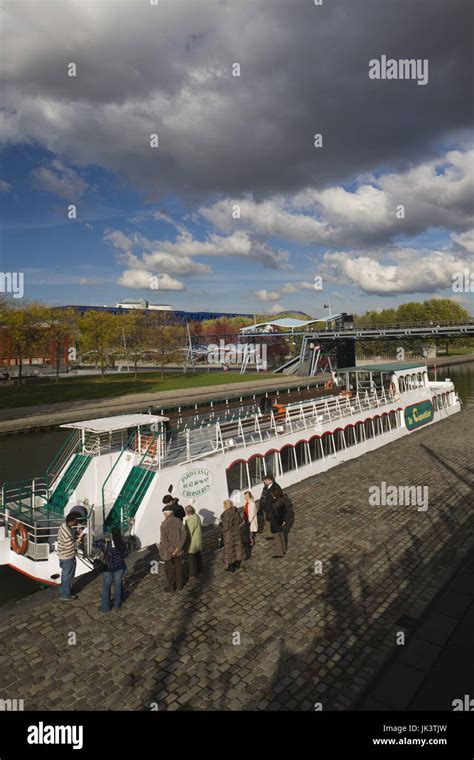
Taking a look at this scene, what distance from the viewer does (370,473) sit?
20.5 m

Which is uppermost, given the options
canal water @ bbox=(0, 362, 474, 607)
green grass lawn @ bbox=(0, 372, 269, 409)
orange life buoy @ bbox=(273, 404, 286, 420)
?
orange life buoy @ bbox=(273, 404, 286, 420)

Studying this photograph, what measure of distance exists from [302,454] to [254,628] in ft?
36.4

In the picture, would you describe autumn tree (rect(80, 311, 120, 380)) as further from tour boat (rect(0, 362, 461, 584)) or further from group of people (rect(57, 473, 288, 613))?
group of people (rect(57, 473, 288, 613))

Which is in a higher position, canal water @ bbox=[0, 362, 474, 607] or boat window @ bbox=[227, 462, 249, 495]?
boat window @ bbox=[227, 462, 249, 495]

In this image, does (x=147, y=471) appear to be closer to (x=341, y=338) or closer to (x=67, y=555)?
(x=67, y=555)

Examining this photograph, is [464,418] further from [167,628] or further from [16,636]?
[16,636]

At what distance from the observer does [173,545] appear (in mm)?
10398

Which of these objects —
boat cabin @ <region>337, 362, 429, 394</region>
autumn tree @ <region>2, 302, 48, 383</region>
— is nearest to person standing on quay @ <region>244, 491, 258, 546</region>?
boat cabin @ <region>337, 362, 429, 394</region>

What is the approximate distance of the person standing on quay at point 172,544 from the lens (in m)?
10.4

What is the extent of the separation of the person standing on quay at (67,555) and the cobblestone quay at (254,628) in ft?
1.10

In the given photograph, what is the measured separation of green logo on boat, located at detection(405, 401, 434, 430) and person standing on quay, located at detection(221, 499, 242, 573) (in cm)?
2098

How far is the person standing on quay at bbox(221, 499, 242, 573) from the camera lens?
444 inches

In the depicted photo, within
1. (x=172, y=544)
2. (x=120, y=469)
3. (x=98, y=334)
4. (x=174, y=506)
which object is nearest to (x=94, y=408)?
(x=98, y=334)
